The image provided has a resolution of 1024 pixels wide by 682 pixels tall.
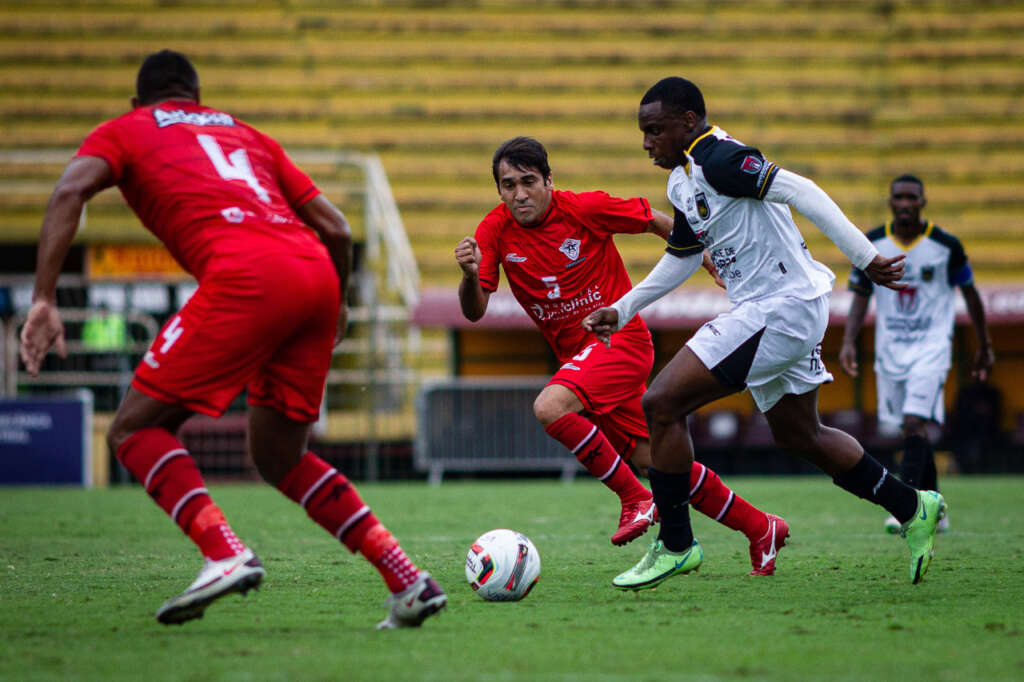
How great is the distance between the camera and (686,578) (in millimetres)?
5930

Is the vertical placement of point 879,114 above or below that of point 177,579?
above

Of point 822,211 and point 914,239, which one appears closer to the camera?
point 822,211

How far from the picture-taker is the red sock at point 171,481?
427cm

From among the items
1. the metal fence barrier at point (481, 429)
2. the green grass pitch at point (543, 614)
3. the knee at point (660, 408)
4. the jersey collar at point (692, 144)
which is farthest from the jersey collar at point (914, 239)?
the metal fence barrier at point (481, 429)

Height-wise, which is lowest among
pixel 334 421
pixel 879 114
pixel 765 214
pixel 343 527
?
pixel 334 421

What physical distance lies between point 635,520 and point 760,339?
54.2 inches

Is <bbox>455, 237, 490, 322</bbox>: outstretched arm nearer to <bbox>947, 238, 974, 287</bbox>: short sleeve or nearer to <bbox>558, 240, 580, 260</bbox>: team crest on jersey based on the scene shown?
<bbox>558, 240, 580, 260</bbox>: team crest on jersey

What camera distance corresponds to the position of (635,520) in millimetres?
6363

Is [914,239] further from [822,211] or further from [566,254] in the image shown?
[822,211]

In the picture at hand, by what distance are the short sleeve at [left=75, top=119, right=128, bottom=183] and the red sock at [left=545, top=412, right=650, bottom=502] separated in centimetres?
273

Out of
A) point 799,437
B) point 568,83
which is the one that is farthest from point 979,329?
point 568,83

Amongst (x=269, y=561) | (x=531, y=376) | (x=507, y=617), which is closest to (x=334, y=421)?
(x=531, y=376)

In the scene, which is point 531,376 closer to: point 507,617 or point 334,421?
point 334,421

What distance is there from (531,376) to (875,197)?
552cm
